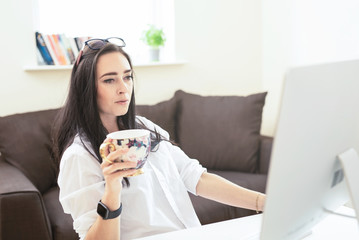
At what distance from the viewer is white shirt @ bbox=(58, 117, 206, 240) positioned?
3.96 feet

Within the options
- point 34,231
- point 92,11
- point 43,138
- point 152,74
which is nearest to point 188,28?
point 152,74

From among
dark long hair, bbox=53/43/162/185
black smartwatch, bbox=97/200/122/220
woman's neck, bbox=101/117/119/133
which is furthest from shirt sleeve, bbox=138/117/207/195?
black smartwatch, bbox=97/200/122/220

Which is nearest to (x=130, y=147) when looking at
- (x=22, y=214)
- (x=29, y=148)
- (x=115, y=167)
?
(x=115, y=167)

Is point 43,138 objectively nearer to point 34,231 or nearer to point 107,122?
point 34,231

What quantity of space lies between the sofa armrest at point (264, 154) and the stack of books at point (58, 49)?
4.48 ft

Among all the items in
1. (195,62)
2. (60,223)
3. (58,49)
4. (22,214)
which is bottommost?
Answer: (60,223)

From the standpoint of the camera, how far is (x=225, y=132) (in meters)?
2.88

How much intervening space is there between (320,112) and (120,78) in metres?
0.80

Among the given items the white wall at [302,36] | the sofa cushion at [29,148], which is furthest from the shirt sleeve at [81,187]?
the white wall at [302,36]

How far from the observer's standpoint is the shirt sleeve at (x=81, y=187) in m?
1.20

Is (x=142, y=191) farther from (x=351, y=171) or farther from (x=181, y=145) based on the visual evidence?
Result: (x=181, y=145)

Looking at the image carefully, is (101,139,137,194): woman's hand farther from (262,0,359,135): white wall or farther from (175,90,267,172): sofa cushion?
(262,0,359,135): white wall

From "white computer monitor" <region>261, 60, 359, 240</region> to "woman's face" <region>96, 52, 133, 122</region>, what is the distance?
73 cm

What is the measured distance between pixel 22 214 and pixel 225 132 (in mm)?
1397
